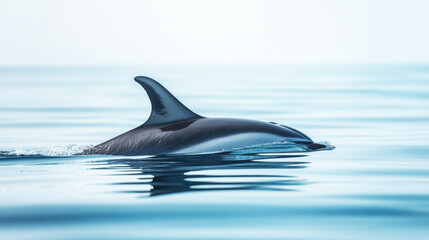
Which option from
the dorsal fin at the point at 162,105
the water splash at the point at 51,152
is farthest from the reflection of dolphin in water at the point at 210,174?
the water splash at the point at 51,152

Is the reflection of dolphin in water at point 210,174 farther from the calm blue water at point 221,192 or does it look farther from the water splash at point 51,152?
the water splash at point 51,152

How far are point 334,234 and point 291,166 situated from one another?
14.8 ft

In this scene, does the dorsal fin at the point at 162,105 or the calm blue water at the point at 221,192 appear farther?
the dorsal fin at the point at 162,105

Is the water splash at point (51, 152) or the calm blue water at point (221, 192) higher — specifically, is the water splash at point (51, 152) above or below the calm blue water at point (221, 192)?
above

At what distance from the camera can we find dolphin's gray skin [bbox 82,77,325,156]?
1370cm

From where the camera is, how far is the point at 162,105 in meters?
13.9

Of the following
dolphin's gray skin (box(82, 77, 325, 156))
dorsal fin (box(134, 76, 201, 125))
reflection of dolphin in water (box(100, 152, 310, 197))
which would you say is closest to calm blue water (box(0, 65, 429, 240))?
reflection of dolphin in water (box(100, 152, 310, 197))

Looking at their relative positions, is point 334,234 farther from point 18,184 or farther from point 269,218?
point 18,184

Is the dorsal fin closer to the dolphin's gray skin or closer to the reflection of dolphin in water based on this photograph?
the dolphin's gray skin

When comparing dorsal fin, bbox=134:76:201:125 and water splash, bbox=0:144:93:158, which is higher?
dorsal fin, bbox=134:76:201:125

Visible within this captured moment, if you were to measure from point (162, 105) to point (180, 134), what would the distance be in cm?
53

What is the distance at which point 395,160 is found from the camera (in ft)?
45.1

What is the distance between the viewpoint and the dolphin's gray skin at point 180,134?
13.7 meters

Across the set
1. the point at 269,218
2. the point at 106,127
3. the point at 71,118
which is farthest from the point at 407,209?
the point at 71,118
